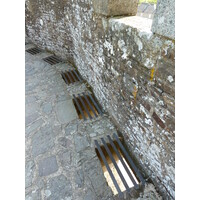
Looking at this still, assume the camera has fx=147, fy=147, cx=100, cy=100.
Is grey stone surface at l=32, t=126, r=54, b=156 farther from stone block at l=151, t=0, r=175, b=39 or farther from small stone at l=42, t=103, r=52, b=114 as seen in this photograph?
stone block at l=151, t=0, r=175, b=39

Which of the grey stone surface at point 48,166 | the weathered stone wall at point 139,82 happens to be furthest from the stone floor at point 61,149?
the weathered stone wall at point 139,82

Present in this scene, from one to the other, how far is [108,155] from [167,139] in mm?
1167

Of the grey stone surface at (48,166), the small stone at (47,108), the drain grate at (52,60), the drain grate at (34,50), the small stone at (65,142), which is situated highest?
the drain grate at (34,50)

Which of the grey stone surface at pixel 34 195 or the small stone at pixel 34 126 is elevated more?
the small stone at pixel 34 126

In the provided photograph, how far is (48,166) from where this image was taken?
2156 millimetres

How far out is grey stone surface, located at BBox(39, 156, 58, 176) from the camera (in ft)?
6.86

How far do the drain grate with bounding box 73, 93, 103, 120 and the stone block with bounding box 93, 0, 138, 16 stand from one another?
5.67 ft

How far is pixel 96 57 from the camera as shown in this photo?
8.87 feet

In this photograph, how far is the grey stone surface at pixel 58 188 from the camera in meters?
1.83

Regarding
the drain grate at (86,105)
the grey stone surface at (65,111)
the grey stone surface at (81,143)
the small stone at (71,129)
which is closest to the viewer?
the grey stone surface at (81,143)

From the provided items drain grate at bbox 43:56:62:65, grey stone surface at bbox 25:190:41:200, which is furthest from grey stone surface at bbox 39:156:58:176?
drain grate at bbox 43:56:62:65

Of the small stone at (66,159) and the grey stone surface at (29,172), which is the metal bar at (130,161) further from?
the grey stone surface at (29,172)

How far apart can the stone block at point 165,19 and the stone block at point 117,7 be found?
0.90 metres

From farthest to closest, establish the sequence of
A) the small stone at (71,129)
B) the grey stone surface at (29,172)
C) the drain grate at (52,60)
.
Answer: the drain grate at (52,60) → the small stone at (71,129) → the grey stone surface at (29,172)
